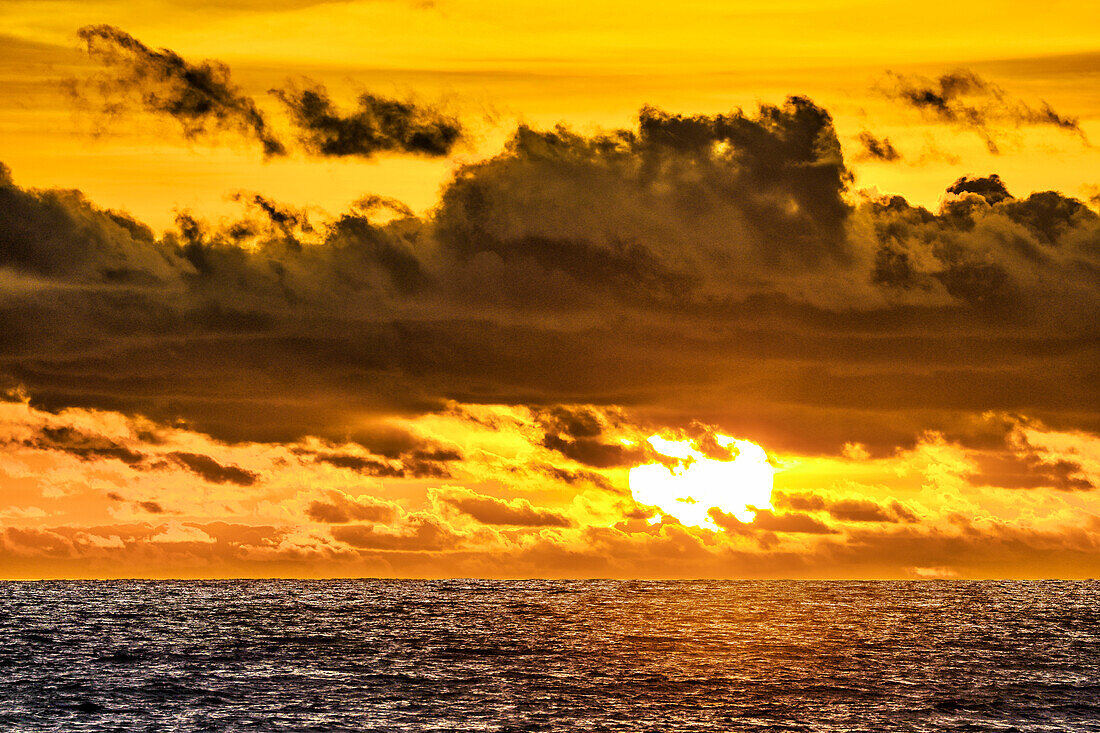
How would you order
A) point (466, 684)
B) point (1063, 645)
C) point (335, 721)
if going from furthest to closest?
point (1063, 645) → point (466, 684) → point (335, 721)

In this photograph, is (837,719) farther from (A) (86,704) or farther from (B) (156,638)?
(B) (156,638)

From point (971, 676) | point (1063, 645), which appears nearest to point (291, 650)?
point (971, 676)

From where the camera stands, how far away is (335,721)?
331 feet

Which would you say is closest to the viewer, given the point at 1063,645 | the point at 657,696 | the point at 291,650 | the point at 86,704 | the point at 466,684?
the point at 86,704

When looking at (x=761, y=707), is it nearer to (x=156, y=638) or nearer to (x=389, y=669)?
(x=389, y=669)

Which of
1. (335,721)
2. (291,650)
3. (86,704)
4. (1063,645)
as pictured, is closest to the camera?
(335,721)

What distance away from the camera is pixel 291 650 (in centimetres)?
17350

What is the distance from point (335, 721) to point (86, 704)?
83.1 ft

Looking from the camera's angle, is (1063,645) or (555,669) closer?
(555,669)

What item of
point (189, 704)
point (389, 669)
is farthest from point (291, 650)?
point (189, 704)

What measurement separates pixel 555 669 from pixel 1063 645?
88.5 m

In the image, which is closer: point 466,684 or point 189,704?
point 189,704

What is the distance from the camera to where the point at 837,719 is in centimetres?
10656

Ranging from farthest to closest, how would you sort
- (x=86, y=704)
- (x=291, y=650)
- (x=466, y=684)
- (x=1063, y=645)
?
1. (x=1063, y=645)
2. (x=291, y=650)
3. (x=466, y=684)
4. (x=86, y=704)
